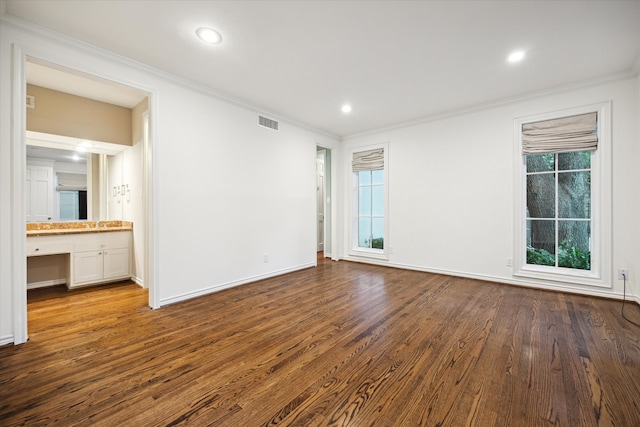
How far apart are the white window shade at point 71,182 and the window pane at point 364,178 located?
480 centimetres

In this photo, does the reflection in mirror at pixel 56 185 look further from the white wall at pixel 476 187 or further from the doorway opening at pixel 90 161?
the white wall at pixel 476 187

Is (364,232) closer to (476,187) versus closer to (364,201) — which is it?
(364,201)

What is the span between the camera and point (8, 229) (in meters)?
2.12

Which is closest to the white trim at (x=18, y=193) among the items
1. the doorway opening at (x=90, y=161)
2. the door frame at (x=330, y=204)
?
the doorway opening at (x=90, y=161)

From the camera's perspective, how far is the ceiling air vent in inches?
162

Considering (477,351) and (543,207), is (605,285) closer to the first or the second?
(543,207)

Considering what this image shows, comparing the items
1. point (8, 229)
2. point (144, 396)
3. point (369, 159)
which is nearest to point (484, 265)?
point (369, 159)

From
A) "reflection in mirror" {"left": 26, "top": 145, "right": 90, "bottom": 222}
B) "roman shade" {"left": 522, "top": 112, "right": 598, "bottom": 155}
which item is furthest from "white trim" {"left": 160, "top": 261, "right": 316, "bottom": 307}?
"roman shade" {"left": 522, "top": 112, "right": 598, "bottom": 155}

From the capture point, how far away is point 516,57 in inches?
107

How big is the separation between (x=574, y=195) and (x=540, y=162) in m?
0.60

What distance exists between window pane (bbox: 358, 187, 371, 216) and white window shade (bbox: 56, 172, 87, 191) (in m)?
4.79

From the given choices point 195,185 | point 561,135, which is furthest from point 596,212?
point 195,185

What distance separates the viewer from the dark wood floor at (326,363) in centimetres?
145

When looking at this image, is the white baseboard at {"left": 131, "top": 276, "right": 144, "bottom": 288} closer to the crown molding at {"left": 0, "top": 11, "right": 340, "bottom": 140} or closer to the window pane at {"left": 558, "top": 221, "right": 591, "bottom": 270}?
the crown molding at {"left": 0, "top": 11, "right": 340, "bottom": 140}
